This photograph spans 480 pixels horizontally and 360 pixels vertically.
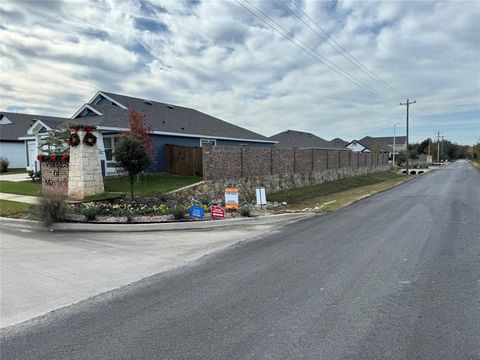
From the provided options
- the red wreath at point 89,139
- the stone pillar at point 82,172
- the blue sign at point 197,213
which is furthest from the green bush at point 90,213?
the red wreath at point 89,139

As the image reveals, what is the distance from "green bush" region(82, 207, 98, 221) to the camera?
10.9 m

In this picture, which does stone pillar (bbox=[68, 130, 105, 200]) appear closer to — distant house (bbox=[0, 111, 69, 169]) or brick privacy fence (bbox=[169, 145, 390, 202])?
brick privacy fence (bbox=[169, 145, 390, 202])

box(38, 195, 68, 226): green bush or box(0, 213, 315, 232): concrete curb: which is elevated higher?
box(38, 195, 68, 226): green bush

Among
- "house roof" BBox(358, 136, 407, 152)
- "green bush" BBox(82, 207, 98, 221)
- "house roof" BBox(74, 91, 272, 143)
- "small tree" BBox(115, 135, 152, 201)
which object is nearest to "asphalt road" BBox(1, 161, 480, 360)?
"green bush" BBox(82, 207, 98, 221)

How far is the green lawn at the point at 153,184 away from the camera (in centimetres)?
1612

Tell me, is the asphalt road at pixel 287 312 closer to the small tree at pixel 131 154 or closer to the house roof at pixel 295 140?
the small tree at pixel 131 154

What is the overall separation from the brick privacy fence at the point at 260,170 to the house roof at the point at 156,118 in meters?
6.33

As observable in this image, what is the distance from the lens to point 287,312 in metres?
4.48

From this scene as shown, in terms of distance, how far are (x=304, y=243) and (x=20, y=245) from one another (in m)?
6.57

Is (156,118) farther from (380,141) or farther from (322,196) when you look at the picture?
Result: (380,141)

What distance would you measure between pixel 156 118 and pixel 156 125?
170 centimetres

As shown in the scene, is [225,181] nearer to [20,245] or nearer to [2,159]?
[20,245]

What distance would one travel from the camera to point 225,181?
62.2 feet

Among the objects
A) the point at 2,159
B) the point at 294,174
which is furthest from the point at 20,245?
the point at 2,159
